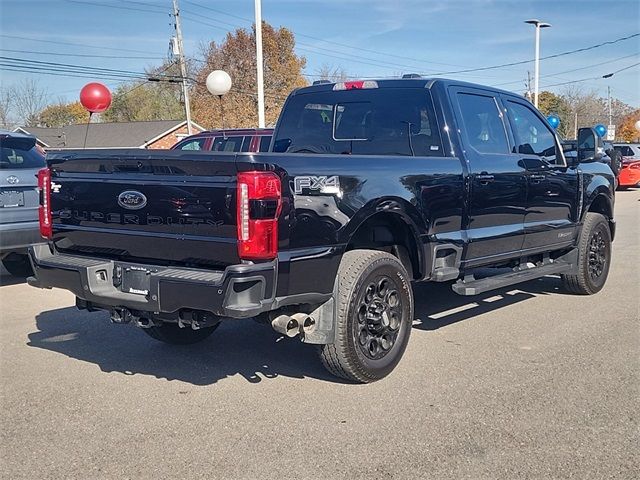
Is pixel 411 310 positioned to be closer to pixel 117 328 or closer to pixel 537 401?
pixel 537 401

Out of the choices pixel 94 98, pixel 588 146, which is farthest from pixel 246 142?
pixel 588 146

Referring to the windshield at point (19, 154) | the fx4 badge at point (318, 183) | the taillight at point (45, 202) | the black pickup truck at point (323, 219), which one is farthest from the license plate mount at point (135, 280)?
the windshield at point (19, 154)

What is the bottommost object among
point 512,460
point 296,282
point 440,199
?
point 512,460

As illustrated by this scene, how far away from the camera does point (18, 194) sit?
7430 millimetres

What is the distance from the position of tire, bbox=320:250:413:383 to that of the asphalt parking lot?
16cm

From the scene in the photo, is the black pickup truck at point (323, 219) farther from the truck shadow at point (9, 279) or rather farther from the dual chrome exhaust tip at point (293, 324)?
the truck shadow at point (9, 279)

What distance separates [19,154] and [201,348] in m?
3.59

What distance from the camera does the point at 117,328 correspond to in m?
6.19

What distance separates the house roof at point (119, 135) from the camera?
152 feet

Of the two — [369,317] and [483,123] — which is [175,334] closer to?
[369,317]

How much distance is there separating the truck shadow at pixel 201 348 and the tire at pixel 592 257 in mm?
887

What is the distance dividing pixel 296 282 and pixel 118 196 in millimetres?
1281

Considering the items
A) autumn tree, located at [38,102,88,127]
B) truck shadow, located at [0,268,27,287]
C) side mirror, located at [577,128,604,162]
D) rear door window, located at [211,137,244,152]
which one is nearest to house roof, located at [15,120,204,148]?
autumn tree, located at [38,102,88,127]

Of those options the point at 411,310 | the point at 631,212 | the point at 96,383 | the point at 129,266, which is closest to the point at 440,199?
the point at 411,310
